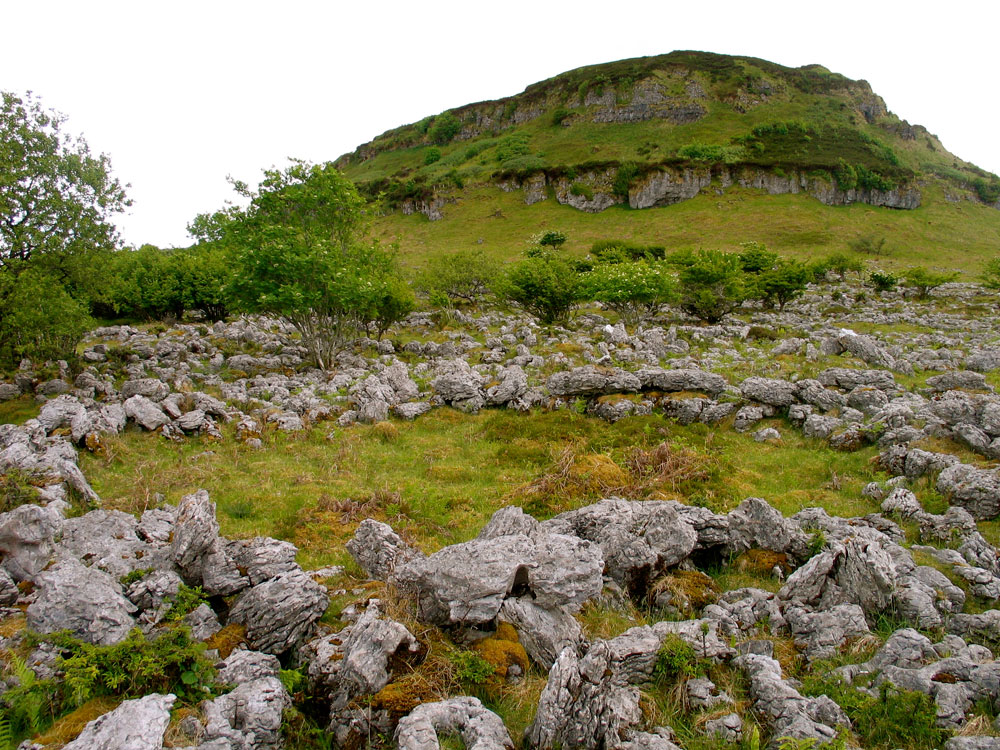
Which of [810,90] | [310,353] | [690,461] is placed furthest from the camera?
[810,90]

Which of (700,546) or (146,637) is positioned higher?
(146,637)

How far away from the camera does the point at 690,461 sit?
13188 mm

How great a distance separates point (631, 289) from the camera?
117 feet

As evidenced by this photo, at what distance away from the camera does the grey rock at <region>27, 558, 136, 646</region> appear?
5996 mm

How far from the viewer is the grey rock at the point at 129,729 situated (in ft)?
14.6

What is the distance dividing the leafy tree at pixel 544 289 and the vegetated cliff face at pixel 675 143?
6735 centimetres

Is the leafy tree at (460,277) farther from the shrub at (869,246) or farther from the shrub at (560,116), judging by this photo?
the shrub at (560,116)

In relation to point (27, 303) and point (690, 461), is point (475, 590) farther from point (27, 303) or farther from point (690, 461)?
point (27, 303)

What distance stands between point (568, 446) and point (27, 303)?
17053 millimetres

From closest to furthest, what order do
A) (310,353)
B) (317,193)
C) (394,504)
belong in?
(394,504) → (317,193) → (310,353)

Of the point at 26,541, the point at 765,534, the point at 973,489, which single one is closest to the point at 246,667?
the point at 26,541

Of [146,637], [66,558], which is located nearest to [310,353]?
[66,558]

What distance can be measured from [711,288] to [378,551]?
3694cm

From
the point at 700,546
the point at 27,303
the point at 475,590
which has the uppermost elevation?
the point at 27,303
